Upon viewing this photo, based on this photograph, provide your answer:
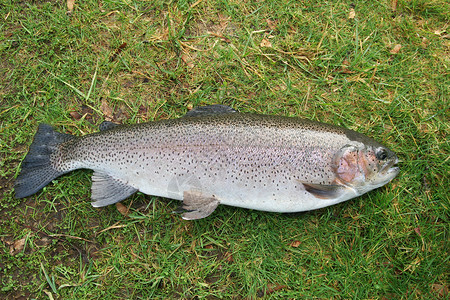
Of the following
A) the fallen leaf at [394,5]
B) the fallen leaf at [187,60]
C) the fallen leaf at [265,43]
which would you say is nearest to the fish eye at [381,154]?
the fallen leaf at [265,43]

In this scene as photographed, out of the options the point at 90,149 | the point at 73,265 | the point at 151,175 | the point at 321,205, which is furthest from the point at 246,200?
the point at 73,265

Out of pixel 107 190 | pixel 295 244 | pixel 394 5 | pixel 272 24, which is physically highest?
pixel 394 5

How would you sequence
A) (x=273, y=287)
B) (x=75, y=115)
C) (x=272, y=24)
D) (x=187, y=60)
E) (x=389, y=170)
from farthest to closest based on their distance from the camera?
(x=272, y=24) < (x=187, y=60) < (x=75, y=115) < (x=273, y=287) < (x=389, y=170)

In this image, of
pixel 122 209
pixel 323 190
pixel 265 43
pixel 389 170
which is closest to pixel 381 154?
pixel 389 170

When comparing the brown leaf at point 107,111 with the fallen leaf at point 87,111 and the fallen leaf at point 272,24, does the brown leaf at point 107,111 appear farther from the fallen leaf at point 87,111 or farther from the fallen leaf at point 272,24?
the fallen leaf at point 272,24

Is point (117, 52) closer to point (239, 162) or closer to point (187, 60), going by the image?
point (187, 60)

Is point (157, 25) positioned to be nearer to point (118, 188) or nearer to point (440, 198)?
point (118, 188)

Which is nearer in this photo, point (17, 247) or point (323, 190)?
point (323, 190)
